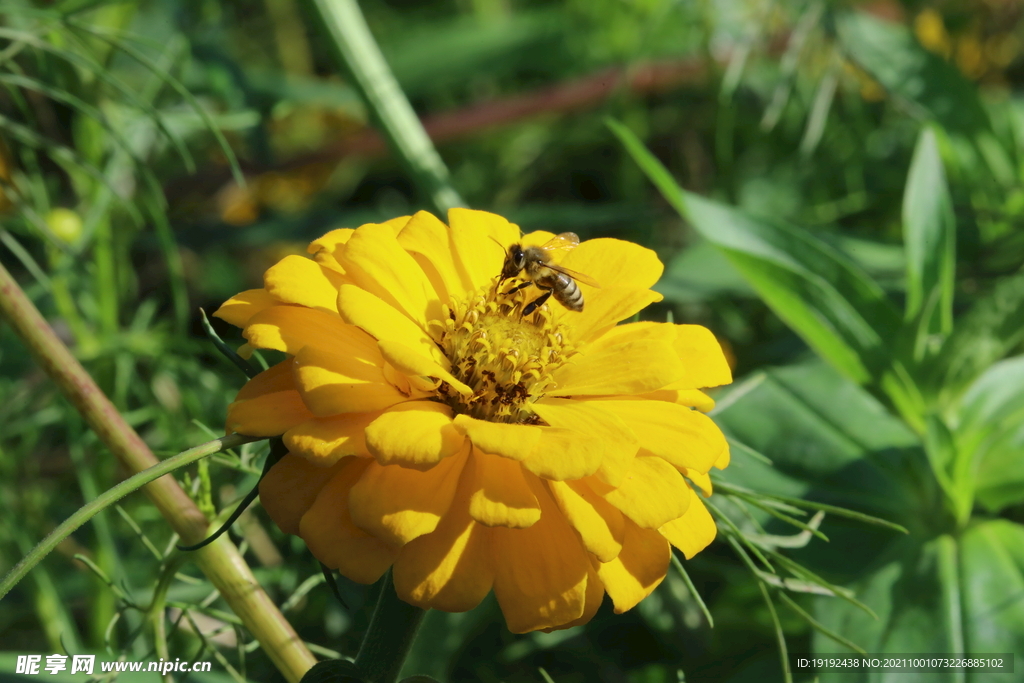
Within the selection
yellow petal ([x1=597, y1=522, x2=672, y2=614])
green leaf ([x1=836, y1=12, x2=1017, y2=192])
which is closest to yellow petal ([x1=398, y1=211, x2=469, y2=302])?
yellow petal ([x1=597, y1=522, x2=672, y2=614])

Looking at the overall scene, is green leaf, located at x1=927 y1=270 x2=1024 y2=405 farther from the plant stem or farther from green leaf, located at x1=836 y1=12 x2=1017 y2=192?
the plant stem

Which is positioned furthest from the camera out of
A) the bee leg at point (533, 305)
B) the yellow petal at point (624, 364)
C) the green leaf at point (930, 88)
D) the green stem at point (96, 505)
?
the green leaf at point (930, 88)

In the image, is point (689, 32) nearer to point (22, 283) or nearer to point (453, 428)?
point (22, 283)

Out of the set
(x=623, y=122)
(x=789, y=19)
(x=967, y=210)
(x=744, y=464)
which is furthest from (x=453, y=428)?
(x=789, y=19)

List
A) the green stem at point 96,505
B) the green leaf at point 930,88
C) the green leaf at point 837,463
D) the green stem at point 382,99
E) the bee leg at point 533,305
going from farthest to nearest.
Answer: the green leaf at point 930,88
the green stem at point 382,99
the green leaf at point 837,463
the bee leg at point 533,305
the green stem at point 96,505

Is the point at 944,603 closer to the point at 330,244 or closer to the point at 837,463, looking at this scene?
the point at 837,463

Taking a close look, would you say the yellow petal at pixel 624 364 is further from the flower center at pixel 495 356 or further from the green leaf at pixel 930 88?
the green leaf at pixel 930 88

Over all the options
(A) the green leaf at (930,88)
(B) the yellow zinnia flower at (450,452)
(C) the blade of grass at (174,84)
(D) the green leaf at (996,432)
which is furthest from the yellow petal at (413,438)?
(A) the green leaf at (930,88)
